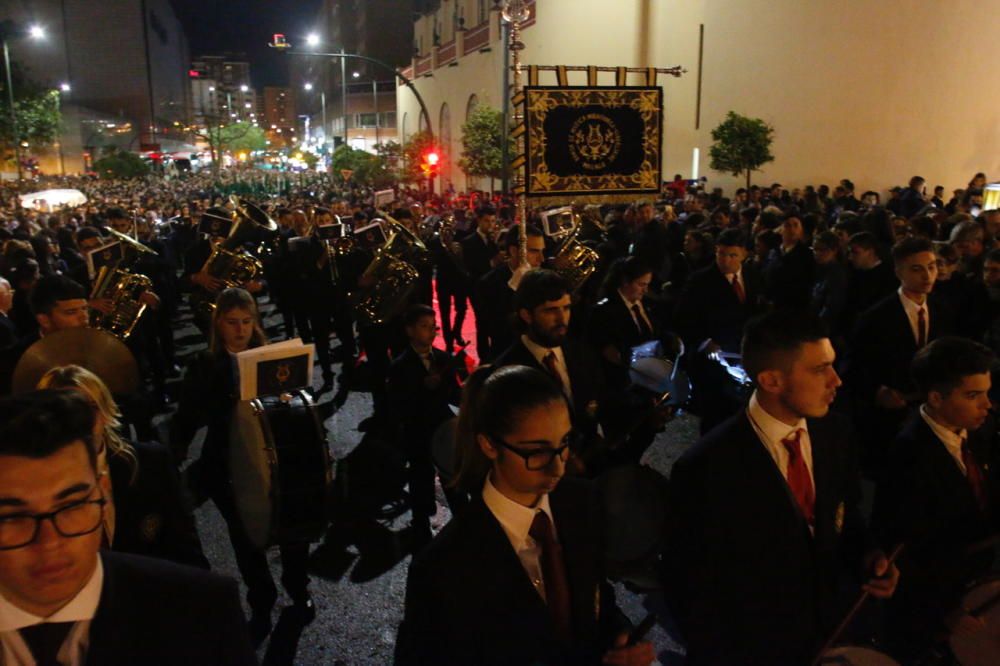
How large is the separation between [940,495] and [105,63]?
361 feet

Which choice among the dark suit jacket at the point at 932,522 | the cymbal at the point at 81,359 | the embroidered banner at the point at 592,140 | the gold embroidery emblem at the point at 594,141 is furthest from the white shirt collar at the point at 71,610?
the gold embroidery emblem at the point at 594,141

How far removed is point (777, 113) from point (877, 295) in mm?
16025

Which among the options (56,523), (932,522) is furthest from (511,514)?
(932,522)

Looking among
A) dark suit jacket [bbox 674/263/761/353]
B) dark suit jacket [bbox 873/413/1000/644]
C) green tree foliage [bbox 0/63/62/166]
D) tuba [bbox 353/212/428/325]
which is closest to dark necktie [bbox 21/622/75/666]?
dark suit jacket [bbox 873/413/1000/644]

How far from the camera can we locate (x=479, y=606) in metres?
2.24

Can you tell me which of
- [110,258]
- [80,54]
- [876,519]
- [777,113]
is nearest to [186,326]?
[110,258]

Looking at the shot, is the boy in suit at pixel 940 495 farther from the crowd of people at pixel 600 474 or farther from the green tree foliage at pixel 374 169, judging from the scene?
the green tree foliage at pixel 374 169

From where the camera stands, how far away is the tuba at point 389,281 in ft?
28.6

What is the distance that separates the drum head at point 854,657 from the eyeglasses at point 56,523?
7.76 feet

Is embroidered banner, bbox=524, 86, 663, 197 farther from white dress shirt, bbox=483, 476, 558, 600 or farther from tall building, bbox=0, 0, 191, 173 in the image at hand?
tall building, bbox=0, 0, 191, 173

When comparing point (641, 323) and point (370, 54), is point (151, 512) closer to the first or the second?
point (641, 323)

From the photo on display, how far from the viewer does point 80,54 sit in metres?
94.4

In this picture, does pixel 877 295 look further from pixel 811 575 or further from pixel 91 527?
pixel 91 527

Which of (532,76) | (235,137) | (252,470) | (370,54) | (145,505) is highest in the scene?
(370,54)
